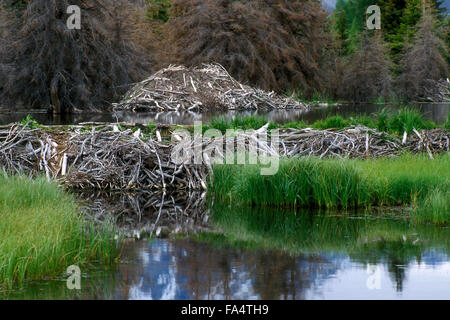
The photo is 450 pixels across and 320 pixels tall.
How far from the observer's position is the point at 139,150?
13.1 metres

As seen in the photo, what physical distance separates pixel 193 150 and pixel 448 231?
5701 millimetres

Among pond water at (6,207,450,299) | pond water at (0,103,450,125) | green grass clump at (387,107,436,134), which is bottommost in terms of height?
pond water at (6,207,450,299)

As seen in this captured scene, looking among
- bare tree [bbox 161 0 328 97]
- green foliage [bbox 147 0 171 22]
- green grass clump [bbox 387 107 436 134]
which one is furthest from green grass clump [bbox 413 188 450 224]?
green foliage [bbox 147 0 171 22]

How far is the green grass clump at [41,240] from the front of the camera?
21.4ft

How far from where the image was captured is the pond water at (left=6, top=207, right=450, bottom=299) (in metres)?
6.41

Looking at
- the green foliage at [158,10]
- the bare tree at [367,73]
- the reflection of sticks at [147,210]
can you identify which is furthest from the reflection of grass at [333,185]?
the green foliage at [158,10]

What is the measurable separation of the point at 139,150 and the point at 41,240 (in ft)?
20.4

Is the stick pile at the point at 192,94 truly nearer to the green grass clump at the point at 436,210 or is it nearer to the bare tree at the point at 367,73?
the bare tree at the point at 367,73

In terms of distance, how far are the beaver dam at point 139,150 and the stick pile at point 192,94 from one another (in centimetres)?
1915

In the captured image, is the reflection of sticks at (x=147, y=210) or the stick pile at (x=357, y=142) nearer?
the reflection of sticks at (x=147, y=210)

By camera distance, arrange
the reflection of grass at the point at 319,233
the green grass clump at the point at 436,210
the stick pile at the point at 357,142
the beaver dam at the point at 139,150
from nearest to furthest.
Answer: the reflection of grass at the point at 319,233
the green grass clump at the point at 436,210
the beaver dam at the point at 139,150
the stick pile at the point at 357,142

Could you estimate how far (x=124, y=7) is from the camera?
35969mm

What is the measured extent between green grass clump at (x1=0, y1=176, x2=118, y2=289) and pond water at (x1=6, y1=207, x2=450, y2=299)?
22cm

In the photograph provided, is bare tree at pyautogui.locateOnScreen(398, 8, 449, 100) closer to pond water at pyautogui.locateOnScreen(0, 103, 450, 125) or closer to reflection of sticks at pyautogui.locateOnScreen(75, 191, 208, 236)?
pond water at pyautogui.locateOnScreen(0, 103, 450, 125)
